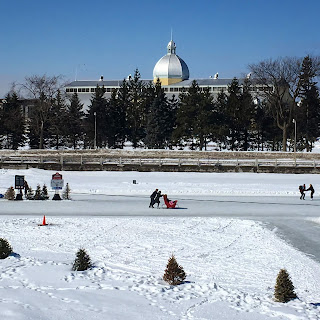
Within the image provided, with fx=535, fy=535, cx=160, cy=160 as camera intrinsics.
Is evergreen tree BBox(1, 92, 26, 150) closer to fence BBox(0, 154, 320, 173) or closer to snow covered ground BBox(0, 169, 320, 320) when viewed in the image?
fence BBox(0, 154, 320, 173)

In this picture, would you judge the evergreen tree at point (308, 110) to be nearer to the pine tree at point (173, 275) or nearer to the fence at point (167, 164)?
the fence at point (167, 164)

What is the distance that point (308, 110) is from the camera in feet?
237

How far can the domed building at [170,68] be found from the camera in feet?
344

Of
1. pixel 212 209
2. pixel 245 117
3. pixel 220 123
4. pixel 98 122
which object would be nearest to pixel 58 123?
pixel 98 122

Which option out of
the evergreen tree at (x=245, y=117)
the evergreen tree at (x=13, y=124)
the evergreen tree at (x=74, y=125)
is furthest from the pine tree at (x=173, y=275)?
the evergreen tree at (x=74, y=125)

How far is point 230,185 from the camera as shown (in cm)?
4419

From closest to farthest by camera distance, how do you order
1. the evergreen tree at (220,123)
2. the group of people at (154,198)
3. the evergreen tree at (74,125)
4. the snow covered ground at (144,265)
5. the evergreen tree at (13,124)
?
the snow covered ground at (144,265) < the group of people at (154,198) < the evergreen tree at (220,123) < the evergreen tree at (13,124) < the evergreen tree at (74,125)

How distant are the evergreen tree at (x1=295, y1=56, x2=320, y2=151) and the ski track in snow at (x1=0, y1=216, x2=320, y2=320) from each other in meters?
47.1

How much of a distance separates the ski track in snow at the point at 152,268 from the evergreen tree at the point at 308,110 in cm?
4715

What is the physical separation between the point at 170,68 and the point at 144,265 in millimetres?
90888

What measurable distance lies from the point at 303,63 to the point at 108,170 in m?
32.9

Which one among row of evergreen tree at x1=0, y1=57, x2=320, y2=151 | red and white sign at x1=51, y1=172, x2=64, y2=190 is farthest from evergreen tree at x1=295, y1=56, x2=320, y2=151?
red and white sign at x1=51, y1=172, x2=64, y2=190

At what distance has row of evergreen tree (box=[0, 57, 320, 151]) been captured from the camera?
232ft

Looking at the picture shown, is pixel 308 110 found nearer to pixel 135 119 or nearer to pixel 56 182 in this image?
pixel 135 119
